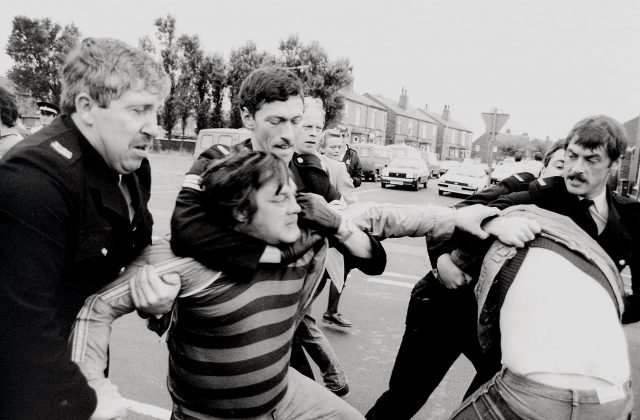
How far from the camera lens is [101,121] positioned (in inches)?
58.6

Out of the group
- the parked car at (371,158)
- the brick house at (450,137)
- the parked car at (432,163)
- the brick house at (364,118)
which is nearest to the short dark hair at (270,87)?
the parked car at (371,158)

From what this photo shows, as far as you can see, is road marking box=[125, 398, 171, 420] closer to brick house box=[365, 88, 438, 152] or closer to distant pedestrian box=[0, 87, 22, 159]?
distant pedestrian box=[0, 87, 22, 159]

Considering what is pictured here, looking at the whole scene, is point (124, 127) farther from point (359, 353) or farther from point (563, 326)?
point (359, 353)

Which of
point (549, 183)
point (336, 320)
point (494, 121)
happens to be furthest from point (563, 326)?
point (494, 121)

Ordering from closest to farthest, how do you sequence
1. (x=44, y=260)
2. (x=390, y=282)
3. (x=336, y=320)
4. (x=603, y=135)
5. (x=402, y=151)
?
(x=44, y=260) < (x=603, y=135) < (x=336, y=320) < (x=390, y=282) < (x=402, y=151)

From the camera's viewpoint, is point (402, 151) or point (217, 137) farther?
point (402, 151)

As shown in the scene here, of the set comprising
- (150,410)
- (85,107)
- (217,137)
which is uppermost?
(217,137)

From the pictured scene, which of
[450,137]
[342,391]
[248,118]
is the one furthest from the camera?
[450,137]

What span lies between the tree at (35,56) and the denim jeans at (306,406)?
5058 cm

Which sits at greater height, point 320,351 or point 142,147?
point 142,147

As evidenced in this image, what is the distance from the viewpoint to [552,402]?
4.66 feet

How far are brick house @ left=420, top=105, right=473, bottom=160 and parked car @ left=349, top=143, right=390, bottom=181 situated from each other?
1963 inches

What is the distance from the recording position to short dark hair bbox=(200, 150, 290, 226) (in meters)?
1.62

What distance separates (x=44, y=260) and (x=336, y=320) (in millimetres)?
4031
